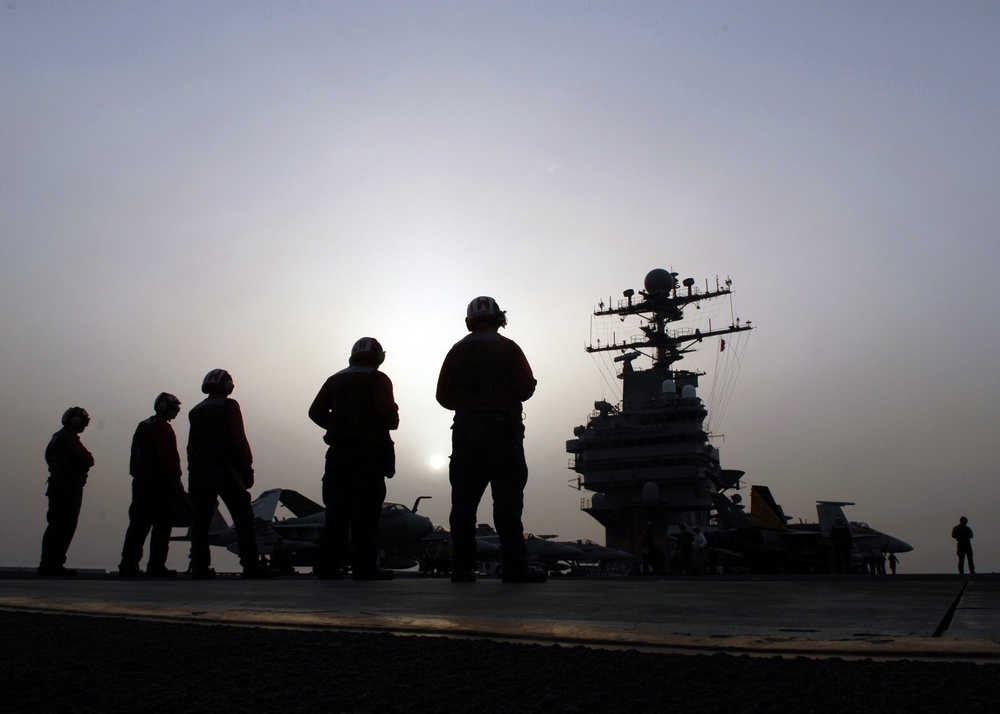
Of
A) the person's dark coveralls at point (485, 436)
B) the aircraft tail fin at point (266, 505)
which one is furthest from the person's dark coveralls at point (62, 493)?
the aircraft tail fin at point (266, 505)

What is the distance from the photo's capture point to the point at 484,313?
6.95 metres

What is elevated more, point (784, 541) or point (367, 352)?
point (367, 352)

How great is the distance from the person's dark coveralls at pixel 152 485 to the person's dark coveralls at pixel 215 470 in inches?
52.5

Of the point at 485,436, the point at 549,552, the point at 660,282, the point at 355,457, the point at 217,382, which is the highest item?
the point at 660,282

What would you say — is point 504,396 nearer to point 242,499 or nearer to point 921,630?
point 242,499

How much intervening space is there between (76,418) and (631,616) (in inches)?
341

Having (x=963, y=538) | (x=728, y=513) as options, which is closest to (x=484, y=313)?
(x=963, y=538)

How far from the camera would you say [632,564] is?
3997 centimetres

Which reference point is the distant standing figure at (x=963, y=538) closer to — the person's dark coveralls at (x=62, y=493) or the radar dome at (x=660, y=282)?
the person's dark coveralls at (x=62, y=493)

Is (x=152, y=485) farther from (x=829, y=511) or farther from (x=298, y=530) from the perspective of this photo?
(x=829, y=511)

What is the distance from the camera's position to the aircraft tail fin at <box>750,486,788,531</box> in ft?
111

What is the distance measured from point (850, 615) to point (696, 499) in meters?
46.0

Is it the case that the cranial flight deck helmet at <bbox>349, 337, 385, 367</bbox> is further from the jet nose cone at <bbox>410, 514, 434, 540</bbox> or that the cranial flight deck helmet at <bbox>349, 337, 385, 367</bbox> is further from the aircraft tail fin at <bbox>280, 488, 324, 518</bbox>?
the aircraft tail fin at <bbox>280, 488, 324, 518</bbox>

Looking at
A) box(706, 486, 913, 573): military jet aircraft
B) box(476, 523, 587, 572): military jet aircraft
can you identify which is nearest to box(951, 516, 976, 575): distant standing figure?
box(706, 486, 913, 573): military jet aircraft
